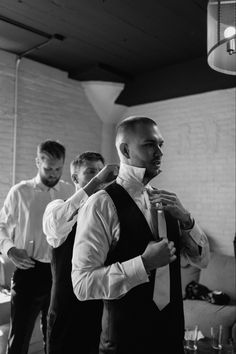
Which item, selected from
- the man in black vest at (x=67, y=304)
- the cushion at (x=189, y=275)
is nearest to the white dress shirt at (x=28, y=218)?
the man in black vest at (x=67, y=304)

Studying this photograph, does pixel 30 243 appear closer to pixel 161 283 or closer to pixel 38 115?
pixel 161 283

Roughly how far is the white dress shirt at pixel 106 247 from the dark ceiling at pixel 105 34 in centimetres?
206

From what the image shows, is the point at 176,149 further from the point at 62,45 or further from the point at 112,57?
the point at 62,45

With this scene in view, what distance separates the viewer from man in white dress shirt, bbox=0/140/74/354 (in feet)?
8.36

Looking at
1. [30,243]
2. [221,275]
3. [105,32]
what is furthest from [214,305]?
[105,32]

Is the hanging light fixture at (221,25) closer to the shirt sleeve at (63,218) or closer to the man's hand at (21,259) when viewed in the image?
the shirt sleeve at (63,218)

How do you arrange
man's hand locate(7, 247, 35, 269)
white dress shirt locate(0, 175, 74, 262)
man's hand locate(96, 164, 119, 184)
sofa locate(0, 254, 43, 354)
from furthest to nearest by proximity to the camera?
sofa locate(0, 254, 43, 354) < white dress shirt locate(0, 175, 74, 262) < man's hand locate(7, 247, 35, 269) < man's hand locate(96, 164, 119, 184)

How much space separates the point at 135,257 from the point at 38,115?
135 inches

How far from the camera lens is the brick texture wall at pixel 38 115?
4.23 metres

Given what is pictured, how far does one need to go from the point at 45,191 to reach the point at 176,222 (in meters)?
1.53

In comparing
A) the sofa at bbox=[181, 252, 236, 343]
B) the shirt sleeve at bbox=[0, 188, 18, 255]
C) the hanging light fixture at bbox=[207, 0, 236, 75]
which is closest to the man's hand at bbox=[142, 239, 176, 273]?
the hanging light fixture at bbox=[207, 0, 236, 75]

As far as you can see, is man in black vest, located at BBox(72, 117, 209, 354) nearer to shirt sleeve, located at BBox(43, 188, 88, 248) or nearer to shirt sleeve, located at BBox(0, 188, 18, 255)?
shirt sleeve, located at BBox(43, 188, 88, 248)

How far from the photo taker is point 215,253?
4.34 metres

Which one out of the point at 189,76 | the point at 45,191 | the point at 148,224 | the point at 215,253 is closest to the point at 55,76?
the point at 189,76
